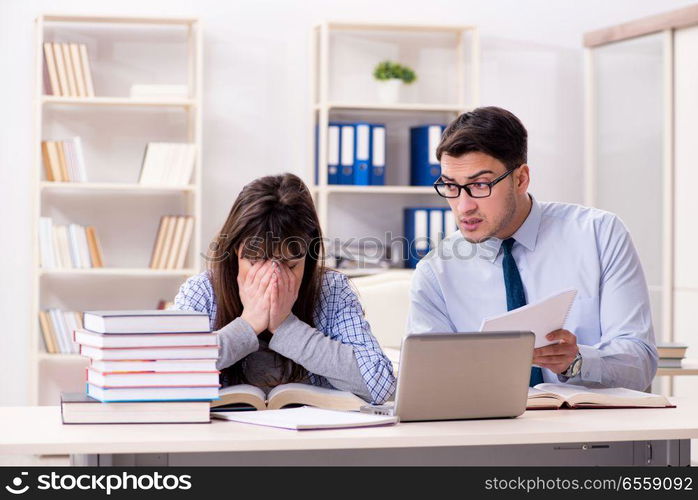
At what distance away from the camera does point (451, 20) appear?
488 cm

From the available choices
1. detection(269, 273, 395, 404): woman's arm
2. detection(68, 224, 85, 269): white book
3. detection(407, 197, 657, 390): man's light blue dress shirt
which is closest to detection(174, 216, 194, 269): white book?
detection(68, 224, 85, 269): white book

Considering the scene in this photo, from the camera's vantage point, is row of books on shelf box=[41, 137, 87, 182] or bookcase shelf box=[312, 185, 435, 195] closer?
row of books on shelf box=[41, 137, 87, 182]

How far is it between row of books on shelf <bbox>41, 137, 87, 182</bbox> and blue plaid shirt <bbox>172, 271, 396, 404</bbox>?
241 centimetres

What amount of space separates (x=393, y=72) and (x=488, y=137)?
247 cm

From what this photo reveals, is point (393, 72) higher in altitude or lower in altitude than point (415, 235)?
higher

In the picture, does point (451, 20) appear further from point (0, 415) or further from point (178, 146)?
point (0, 415)

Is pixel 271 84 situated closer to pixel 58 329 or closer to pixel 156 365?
pixel 58 329

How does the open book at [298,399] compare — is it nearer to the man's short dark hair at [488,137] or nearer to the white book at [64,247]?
the man's short dark hair at [488,137]

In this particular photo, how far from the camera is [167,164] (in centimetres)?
440

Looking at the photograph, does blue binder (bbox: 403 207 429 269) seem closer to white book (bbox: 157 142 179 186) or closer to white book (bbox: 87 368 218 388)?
white book (bbox: 157 142 179 186)

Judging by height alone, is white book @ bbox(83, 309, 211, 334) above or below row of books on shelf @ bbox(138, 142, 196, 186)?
below

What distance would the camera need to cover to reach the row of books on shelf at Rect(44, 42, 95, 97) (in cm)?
430

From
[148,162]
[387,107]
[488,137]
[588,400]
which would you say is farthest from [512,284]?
[148,162]

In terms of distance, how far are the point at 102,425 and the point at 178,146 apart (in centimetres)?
295
